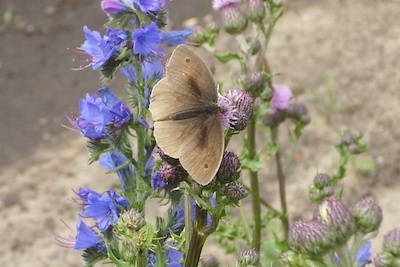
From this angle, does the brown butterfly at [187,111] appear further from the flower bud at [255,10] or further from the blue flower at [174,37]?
the flower bud at [255,10]

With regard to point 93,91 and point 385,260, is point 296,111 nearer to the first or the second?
point 385,260

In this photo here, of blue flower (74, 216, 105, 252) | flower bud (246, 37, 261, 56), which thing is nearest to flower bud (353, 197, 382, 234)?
blue flower (74, 216, 105, 252)

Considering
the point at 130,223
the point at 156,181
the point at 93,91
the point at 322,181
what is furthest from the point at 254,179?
the point at 93,91

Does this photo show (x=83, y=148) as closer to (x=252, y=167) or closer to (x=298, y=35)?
(x=298, y=35)

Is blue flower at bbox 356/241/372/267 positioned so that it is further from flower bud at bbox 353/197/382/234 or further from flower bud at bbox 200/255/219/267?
flower bud at bbox 200/255/219/267

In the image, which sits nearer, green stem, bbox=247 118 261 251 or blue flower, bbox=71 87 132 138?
blue flower, bbox=71 87 132 138

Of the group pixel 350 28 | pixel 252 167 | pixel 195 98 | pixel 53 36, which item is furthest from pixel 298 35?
pixel 195 98

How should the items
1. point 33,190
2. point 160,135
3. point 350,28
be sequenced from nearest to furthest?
point 160,135
point 33,190
point 350,28
